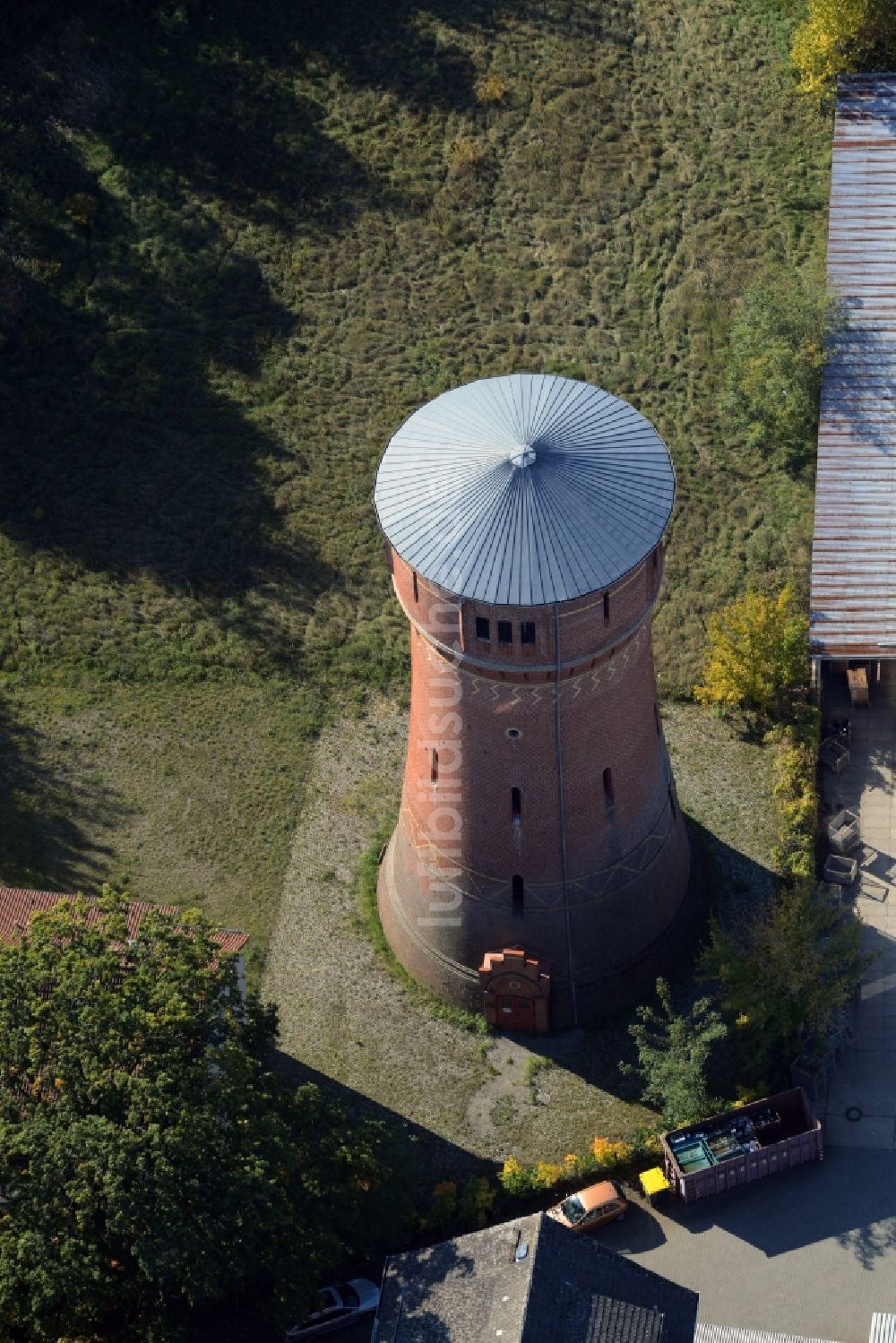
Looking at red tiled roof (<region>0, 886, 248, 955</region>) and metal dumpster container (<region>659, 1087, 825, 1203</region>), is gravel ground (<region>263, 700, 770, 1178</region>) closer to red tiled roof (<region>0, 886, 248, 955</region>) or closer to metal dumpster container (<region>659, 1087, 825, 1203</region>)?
metal dumpster container (<region>659, 1087, 825, 1203</region>)

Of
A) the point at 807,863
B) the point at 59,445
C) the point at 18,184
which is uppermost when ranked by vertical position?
the point at 18,184

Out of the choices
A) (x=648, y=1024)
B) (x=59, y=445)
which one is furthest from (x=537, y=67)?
(x=648, y=1024)

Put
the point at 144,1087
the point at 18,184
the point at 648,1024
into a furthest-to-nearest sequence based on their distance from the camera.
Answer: the point at 18,184 < the point at 648,1024 < the point at 144,1087

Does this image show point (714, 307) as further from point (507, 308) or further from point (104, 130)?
point (104, 130)

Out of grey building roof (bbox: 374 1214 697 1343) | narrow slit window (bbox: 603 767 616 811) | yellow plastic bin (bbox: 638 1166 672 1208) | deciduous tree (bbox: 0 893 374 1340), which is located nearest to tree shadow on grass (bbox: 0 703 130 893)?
deciduous tree (bbox: 0 893 374 1340)

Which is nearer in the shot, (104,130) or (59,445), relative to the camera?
(59,445)

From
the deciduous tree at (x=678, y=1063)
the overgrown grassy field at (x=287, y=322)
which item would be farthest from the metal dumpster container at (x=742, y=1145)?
the overgrown grassy field at (x=287, y=322)

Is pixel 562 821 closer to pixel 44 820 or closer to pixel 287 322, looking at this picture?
pixel 44 820

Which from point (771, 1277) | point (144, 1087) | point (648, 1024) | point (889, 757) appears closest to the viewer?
A: point (144, 1087)
